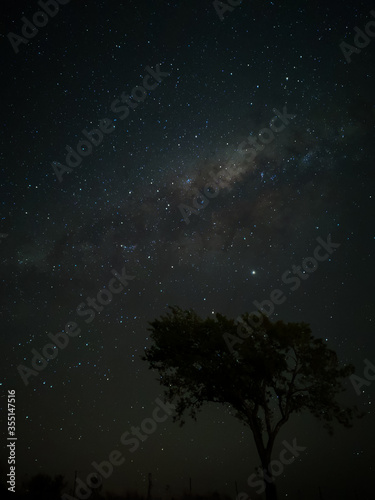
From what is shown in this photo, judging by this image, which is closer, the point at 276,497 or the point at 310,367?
the point at 276,497

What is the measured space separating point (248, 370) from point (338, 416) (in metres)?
6.29

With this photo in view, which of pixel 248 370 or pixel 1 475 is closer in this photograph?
pixel 248 370

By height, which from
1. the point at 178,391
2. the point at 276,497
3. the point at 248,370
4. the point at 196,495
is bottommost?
the point at 196,495

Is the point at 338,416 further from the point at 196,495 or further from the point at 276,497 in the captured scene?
the point at 196,495

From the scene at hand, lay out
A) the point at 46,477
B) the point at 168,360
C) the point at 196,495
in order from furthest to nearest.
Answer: the point at 196,495, the point at 46,477, the point at 168,360

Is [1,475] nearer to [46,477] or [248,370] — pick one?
[46,477]

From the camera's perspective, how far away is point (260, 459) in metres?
17.6

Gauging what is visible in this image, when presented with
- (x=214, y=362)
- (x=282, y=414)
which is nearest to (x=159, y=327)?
(x=214, y=362)

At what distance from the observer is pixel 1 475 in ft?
100

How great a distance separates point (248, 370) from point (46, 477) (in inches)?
1505

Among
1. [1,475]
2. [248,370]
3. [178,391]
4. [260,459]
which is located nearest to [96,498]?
[1,475]

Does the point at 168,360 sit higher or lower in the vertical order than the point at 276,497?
higher

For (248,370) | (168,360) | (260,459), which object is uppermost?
(168,360)

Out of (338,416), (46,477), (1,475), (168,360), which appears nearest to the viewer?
(338,416)
